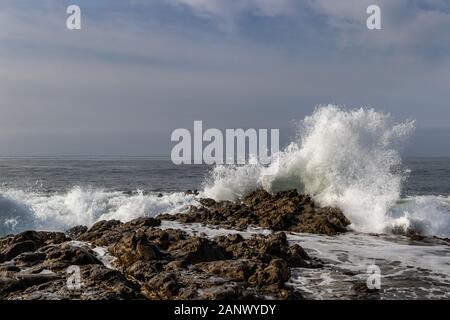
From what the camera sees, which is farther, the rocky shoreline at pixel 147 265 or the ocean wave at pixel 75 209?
the ocean wave at pixel 75 209

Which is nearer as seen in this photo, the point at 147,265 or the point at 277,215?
the point at 147,265

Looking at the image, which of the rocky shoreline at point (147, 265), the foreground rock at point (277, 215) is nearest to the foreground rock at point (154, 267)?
the rocky shoreline at point (147, 265)

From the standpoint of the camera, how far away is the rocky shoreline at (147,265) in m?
8.00

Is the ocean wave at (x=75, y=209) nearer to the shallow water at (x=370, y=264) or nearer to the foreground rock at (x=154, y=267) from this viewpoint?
the shallow water at (x=370, y=264)

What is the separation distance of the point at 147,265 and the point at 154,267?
7.6 inches

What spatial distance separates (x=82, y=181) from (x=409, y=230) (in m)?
31.5

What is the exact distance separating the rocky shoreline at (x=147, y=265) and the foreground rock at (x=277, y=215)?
3.08 metres

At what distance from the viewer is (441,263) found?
37.1ft

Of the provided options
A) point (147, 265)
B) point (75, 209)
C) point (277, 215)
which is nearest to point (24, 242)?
point (147, 265)

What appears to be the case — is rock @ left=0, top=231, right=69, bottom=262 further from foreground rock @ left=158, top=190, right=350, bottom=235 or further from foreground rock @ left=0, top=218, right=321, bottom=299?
foreground rock @ left=158, top=190, right=350, bottom=235

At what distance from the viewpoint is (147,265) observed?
9305 millimetres

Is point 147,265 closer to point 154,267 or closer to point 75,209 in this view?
point 154,267

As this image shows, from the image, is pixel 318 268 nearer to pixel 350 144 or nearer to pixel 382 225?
pixel 382 225
